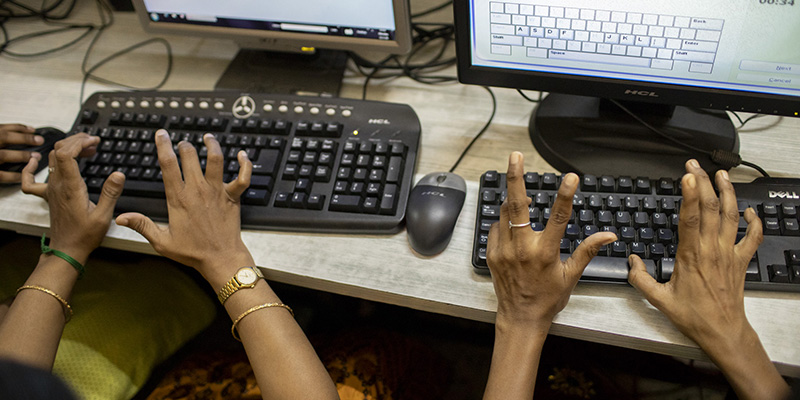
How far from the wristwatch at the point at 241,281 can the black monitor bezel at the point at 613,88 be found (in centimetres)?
40

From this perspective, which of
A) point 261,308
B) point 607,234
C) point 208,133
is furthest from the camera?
point 208,133

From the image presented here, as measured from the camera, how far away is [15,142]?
87cm

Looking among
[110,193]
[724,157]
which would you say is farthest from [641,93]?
[110,193]

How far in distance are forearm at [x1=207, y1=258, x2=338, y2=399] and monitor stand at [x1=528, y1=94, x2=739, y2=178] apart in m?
0.44

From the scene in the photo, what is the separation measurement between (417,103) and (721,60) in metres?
0.45

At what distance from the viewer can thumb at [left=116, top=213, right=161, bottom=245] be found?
725mm

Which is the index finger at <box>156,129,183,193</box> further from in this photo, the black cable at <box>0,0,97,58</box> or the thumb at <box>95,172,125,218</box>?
the black cable at <box>0,0,97,58</box>

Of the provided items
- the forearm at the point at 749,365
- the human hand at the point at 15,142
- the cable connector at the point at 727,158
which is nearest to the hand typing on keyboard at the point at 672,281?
the forearm at the point at 749,365

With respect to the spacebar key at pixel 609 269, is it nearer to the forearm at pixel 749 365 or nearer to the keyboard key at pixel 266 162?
the forearm at pixel 749 365

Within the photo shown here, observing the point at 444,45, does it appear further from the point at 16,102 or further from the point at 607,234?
the point at 16,102

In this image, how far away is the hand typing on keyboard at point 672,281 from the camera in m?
0.59

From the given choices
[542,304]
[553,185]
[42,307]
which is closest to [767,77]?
[553,185]

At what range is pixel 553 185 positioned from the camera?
0.73m

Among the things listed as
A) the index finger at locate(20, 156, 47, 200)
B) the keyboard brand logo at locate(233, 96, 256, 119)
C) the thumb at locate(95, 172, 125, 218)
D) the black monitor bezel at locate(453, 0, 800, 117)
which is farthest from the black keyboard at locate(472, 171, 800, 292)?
the index finger at locate(20, 156, 47, 200)
